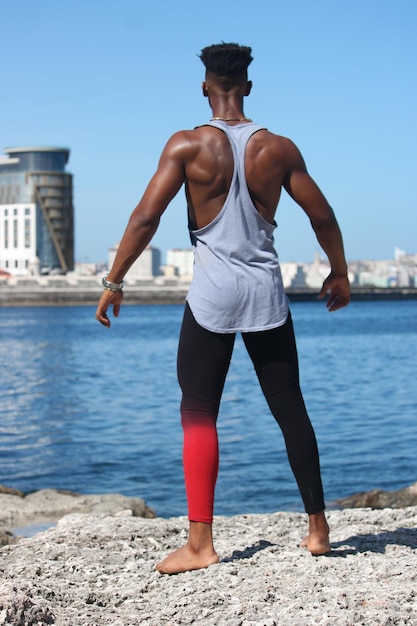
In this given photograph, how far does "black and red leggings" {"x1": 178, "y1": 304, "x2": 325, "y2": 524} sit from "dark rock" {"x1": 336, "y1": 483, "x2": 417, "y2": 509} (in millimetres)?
4587

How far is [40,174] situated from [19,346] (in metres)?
95.9

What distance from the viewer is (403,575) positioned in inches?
127

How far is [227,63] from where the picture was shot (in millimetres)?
3525

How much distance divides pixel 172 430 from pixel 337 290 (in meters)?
12.4

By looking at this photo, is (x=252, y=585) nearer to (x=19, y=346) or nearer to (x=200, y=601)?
(x=200, y=601)

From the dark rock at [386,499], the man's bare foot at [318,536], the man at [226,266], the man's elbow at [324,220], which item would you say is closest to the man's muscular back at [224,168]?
the man at [226,266]

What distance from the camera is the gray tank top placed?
342 centimetres

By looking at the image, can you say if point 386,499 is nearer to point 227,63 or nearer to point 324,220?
point 324,220

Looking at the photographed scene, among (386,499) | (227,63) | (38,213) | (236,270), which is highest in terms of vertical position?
(38,213)

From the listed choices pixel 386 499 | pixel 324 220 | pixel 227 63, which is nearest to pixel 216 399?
pixel 324 220

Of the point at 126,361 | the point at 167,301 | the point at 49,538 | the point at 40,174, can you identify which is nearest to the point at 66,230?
the point at 40,174

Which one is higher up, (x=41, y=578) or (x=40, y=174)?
(x=40, y=174)

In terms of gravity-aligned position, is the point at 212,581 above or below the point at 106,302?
below

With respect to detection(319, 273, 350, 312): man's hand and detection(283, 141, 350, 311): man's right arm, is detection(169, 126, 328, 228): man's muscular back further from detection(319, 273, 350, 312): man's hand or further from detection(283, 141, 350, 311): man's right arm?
detection(319, 273, 350, 312): man's hand
